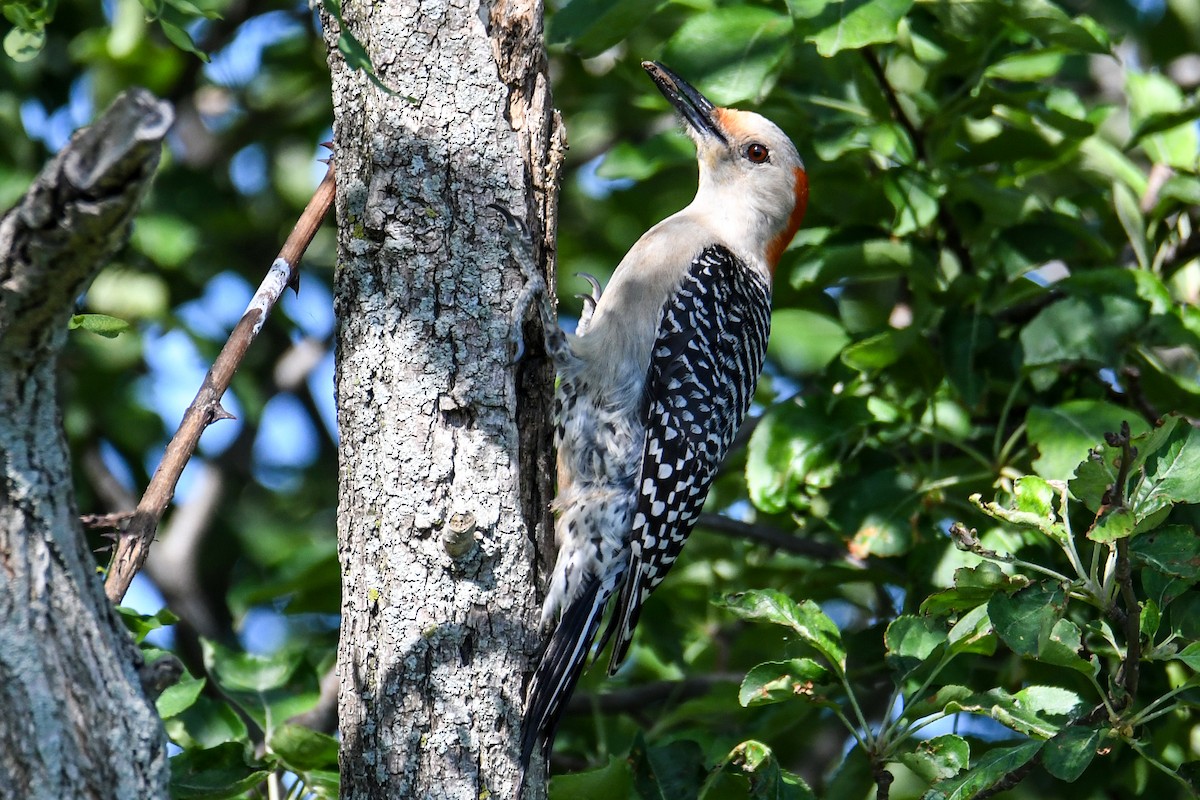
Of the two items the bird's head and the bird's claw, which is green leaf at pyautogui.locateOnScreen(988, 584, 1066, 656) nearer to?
the bird's claw

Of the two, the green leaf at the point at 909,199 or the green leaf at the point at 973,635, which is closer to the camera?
the green leaf at the point at 973,635

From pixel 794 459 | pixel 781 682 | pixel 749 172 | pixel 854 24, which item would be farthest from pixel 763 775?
pixel 749 172

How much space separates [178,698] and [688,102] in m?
2.90

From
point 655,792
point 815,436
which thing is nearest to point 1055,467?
point 815,436

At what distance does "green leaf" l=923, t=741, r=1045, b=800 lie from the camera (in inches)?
106

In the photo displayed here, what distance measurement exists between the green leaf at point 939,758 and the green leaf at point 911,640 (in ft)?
0.64

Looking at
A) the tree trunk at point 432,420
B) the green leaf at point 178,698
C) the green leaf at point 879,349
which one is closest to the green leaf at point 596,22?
the tree trunk at point 432,420

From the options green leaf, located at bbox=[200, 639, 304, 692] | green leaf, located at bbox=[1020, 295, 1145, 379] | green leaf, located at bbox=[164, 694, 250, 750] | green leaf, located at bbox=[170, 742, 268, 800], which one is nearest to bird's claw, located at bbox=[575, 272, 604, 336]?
green leaf, located at bbox=[1020, 295, 1145, 379]

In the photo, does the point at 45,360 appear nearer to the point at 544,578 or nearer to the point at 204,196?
the point at 544,578

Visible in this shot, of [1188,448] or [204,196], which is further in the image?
[204,196]

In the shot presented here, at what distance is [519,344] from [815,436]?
52.1 inches

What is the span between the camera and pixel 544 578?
305 cm

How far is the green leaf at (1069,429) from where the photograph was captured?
11.6 feet

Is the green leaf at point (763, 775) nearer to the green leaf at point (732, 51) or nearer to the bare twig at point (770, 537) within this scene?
the bare twig at point (770, 537)
